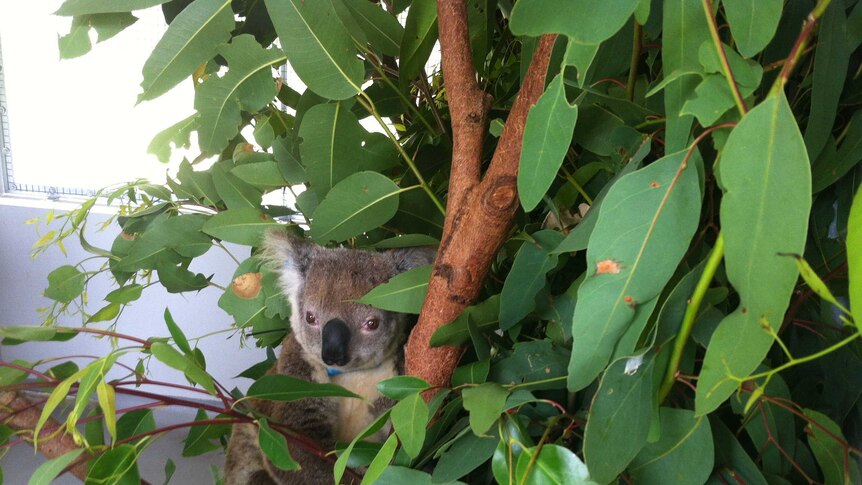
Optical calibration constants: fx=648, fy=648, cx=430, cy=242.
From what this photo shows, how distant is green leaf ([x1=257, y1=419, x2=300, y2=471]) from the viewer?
2.19ft

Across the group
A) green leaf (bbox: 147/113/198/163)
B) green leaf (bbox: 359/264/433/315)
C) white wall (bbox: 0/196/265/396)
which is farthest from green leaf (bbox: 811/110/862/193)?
white wall (bbox: 0/196/265/396)

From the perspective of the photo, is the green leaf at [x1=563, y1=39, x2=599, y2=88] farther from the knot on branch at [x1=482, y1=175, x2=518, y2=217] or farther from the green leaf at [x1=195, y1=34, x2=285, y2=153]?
the green leaf at [x1=195, y1=34, x2=285, y2=153]

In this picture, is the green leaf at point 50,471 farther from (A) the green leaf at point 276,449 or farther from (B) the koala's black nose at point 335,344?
(B) the koala's black nose at point 335,344

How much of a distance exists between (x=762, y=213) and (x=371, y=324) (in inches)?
29.0

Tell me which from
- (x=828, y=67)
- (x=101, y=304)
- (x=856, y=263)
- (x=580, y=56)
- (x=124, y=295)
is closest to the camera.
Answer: (x=856, y=263)

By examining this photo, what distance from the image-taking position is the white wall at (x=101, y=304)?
8.64 ft

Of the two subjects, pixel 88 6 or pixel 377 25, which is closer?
pixel 88 6

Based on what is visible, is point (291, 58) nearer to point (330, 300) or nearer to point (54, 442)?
point (330, 300)

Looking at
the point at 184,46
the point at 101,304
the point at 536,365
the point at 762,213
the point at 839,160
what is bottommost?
the point at 101,304

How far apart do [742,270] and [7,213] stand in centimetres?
306

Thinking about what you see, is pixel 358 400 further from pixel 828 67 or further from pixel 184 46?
pixel 828 67

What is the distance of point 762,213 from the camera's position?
37cm

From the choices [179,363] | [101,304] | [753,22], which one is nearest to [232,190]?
[179,363]

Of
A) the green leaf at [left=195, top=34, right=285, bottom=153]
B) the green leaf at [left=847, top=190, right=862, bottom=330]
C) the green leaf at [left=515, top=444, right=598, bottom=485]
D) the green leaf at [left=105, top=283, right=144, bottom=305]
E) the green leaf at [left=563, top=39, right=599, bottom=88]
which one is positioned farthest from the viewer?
the green leaf at [left=105, top=283, right=144, bottom=305]
